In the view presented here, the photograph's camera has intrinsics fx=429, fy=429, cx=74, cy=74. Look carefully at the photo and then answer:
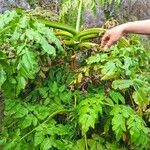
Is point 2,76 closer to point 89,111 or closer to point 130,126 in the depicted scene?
point 89,111

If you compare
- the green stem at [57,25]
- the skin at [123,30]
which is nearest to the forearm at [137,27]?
the skin at [123,30]

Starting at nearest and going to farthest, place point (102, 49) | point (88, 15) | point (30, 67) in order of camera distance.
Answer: point (30, 67) < point (102, 49) < point (88, 15)

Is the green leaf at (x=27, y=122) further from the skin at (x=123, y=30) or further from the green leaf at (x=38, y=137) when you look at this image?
the skin at (x=123, y=30)

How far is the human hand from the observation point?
2086 mm

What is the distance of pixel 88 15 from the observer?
11.3ft

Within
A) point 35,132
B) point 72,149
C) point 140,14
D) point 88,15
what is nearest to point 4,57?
point 35,132

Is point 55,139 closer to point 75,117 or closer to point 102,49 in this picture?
point 75,117

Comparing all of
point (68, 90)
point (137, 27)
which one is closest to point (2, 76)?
point (68, 90)

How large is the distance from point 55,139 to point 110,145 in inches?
10.3

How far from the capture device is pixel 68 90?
2.04 metres

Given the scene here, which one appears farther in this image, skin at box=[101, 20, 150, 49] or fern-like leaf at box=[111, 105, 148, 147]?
skin at box=[101, 20, 150, 49]

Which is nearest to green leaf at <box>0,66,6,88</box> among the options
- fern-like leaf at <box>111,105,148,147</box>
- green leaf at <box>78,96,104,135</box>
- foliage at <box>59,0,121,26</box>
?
green leaf at <box>78,96,104,135</box>

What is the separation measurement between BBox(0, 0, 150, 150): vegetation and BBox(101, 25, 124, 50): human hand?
1.6 inches

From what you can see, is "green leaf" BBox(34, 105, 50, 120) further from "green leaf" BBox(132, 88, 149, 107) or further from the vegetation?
"green leaf" BBox(132, 88, 149, 107)
